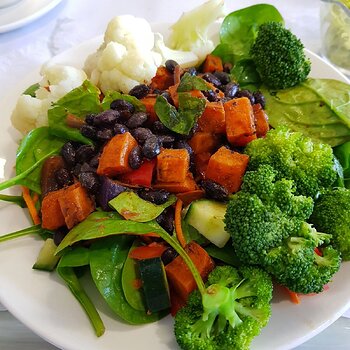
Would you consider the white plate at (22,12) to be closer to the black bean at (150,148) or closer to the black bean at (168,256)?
the black bean at (150,148)

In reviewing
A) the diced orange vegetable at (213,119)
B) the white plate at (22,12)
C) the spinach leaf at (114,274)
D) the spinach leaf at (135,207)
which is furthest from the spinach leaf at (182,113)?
the white plate at (22,12)

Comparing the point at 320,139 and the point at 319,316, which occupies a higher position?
the point at 320,139

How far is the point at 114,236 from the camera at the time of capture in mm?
1528

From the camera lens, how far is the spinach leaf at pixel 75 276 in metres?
1.42

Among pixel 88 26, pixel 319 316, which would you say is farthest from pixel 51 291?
pixel 88 26

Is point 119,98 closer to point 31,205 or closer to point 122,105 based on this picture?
point 122,105

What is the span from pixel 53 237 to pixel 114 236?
205 mm

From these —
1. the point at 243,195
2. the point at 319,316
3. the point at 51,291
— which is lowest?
the point at 319,316

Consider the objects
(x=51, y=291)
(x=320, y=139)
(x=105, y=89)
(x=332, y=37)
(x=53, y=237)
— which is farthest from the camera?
(x=332, y=37)

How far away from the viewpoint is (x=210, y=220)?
4.81 ft

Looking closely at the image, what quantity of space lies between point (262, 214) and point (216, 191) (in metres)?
0.21

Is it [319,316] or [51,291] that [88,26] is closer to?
[51,291]

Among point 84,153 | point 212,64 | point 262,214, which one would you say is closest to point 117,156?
point 84,153

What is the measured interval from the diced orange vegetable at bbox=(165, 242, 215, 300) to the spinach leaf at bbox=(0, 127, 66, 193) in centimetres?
55
